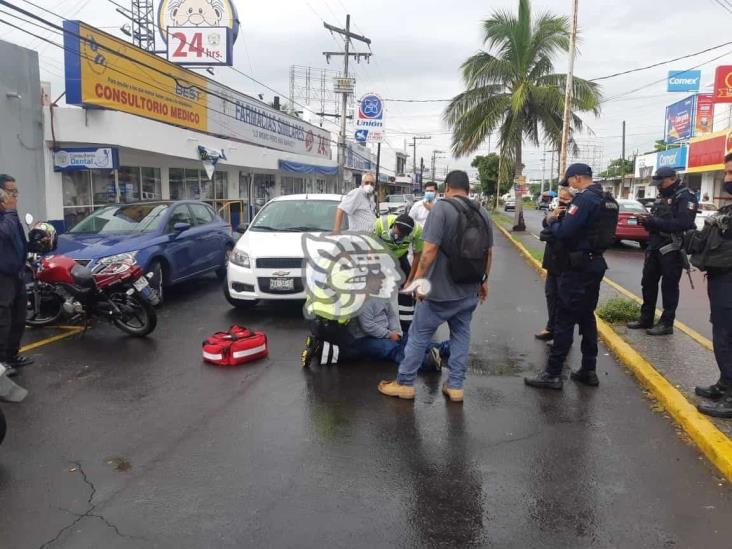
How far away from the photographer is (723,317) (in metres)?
4.44

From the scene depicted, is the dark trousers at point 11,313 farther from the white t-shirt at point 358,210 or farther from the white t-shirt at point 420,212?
the white t-shirt at point 420,212

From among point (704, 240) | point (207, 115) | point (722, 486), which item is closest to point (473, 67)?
point (207, 115)

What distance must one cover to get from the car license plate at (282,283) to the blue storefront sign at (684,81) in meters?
36.9

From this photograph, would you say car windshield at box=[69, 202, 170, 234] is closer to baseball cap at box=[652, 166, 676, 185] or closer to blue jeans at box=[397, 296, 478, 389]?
blue jeans at box=[397, 296, 478, 389]

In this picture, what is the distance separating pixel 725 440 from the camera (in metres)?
4.02

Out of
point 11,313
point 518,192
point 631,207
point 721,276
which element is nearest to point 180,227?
point 11,313

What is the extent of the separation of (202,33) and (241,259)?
1752cm

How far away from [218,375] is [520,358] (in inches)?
120

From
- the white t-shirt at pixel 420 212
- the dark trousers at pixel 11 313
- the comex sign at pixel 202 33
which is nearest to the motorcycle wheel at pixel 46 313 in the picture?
the dark trousers at pixel 11 313

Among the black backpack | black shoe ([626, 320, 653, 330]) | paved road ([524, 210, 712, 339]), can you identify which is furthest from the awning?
the black backpack

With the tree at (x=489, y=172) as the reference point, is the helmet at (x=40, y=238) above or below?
below

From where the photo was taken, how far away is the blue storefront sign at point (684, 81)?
37.1 metres

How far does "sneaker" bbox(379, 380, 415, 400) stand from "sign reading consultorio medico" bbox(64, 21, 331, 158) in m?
→ 9.98

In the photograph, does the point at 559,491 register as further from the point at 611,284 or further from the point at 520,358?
the point at 611,284
